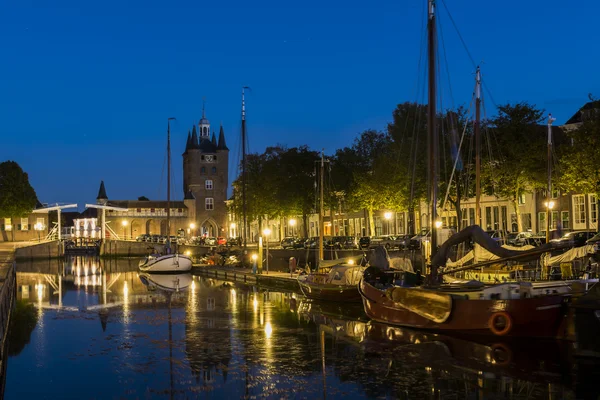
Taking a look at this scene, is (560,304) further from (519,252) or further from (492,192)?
(492,192)

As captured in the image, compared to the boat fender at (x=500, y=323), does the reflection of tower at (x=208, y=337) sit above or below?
below

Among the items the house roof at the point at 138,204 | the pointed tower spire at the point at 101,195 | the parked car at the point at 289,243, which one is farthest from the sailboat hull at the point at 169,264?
the pointed tower spire at the point at 101,195

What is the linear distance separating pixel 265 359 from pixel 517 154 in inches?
1518

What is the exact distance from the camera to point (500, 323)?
25.3 m

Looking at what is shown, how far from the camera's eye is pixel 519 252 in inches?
1052

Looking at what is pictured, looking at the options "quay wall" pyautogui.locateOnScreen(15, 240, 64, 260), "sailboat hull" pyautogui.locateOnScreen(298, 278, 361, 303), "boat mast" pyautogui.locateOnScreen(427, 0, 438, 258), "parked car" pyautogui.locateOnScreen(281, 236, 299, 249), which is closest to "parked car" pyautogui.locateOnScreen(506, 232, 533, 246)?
"sailboat hull" pyautogui.locateOnScreen(298, 278, 361, 303)

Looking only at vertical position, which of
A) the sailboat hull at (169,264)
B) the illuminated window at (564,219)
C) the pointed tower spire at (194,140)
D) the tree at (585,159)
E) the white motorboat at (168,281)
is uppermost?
the pointed tower spire at (194,140)

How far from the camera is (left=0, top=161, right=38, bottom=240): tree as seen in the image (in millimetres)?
110938

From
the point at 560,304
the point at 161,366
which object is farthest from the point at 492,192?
the point at 161,366

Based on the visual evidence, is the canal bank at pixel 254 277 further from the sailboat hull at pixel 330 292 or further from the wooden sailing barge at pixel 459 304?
the wooden sailing barge at pixel 459 304

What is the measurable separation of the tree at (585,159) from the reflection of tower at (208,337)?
1048 inches

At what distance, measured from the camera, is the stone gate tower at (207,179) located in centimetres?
15300

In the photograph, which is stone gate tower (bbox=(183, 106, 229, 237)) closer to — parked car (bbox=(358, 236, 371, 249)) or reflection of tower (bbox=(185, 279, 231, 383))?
parked car (bbox=(358, 236, 371, 249))

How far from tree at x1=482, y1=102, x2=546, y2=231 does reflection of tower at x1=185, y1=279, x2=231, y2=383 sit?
25806 millimetres
